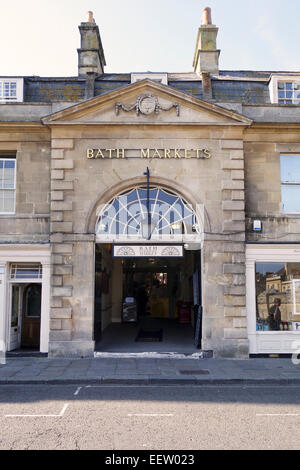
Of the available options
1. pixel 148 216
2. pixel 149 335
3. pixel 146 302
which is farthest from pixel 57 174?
pixel 146 302

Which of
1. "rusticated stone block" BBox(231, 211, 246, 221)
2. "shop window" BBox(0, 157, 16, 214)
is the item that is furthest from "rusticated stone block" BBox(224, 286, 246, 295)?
"shop window" BBox(0, 157, 16, 214)

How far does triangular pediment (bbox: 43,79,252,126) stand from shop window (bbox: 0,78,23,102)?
7.82ft

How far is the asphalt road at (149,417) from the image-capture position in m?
5.69

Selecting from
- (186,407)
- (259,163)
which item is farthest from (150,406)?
(259,163)

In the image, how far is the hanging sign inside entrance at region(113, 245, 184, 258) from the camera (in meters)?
13.1

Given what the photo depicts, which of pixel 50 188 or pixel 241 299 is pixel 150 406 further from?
pixel 50 188

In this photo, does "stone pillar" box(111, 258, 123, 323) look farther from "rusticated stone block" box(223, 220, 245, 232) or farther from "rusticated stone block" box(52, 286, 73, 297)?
"rusticated stone block" box(223, 220, 245, 232)

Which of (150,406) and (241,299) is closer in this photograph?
(150,406)

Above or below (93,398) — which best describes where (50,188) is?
above

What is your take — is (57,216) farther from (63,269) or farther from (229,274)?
(229,274)
